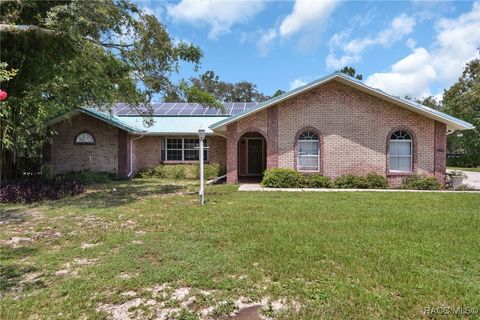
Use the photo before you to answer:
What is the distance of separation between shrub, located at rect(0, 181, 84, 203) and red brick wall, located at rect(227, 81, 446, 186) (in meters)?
8.33

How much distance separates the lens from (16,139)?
42.2 feet

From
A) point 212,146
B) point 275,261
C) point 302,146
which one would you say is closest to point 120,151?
point 212,146

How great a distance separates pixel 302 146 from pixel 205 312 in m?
12.6

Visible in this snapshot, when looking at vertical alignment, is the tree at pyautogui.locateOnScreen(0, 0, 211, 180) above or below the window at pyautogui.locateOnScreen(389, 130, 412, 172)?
above

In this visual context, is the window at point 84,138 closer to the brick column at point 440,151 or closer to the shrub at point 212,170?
the shrub at point 212,170

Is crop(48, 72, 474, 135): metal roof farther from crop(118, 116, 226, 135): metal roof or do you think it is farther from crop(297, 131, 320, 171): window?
crop(297, 131, 320, 171): window

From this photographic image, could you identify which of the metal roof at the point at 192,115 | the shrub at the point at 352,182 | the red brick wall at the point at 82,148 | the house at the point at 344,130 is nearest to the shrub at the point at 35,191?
the metal roof at the point at 192,115

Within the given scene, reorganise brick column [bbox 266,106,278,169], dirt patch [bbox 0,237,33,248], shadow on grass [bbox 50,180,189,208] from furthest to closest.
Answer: brick column [bbox 266,106,278,169] < shadow on grass [bbox 50,180,189,208] < dirt patch [bbox 0,237,33,248]

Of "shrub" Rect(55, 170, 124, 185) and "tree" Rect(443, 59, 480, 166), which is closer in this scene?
"shrub" Rect(55, 170, 124, 185)

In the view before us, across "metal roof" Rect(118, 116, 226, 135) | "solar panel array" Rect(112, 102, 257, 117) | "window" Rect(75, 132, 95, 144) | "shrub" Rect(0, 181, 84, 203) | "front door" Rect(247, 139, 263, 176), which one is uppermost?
"solar panel array" Rect(112, 102, 257, 117)

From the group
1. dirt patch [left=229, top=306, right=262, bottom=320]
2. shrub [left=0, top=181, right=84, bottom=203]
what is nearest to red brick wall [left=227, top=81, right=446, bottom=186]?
shrub [left=0, top=181, right=84, bottom=203]

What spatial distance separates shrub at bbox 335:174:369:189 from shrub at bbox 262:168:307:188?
1.62 m

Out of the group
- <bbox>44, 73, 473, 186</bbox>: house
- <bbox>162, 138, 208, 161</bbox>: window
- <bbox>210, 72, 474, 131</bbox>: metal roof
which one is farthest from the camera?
<bbox>162, 138, 208, 161</bbox>: window

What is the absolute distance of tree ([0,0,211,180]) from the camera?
9.58 meters
